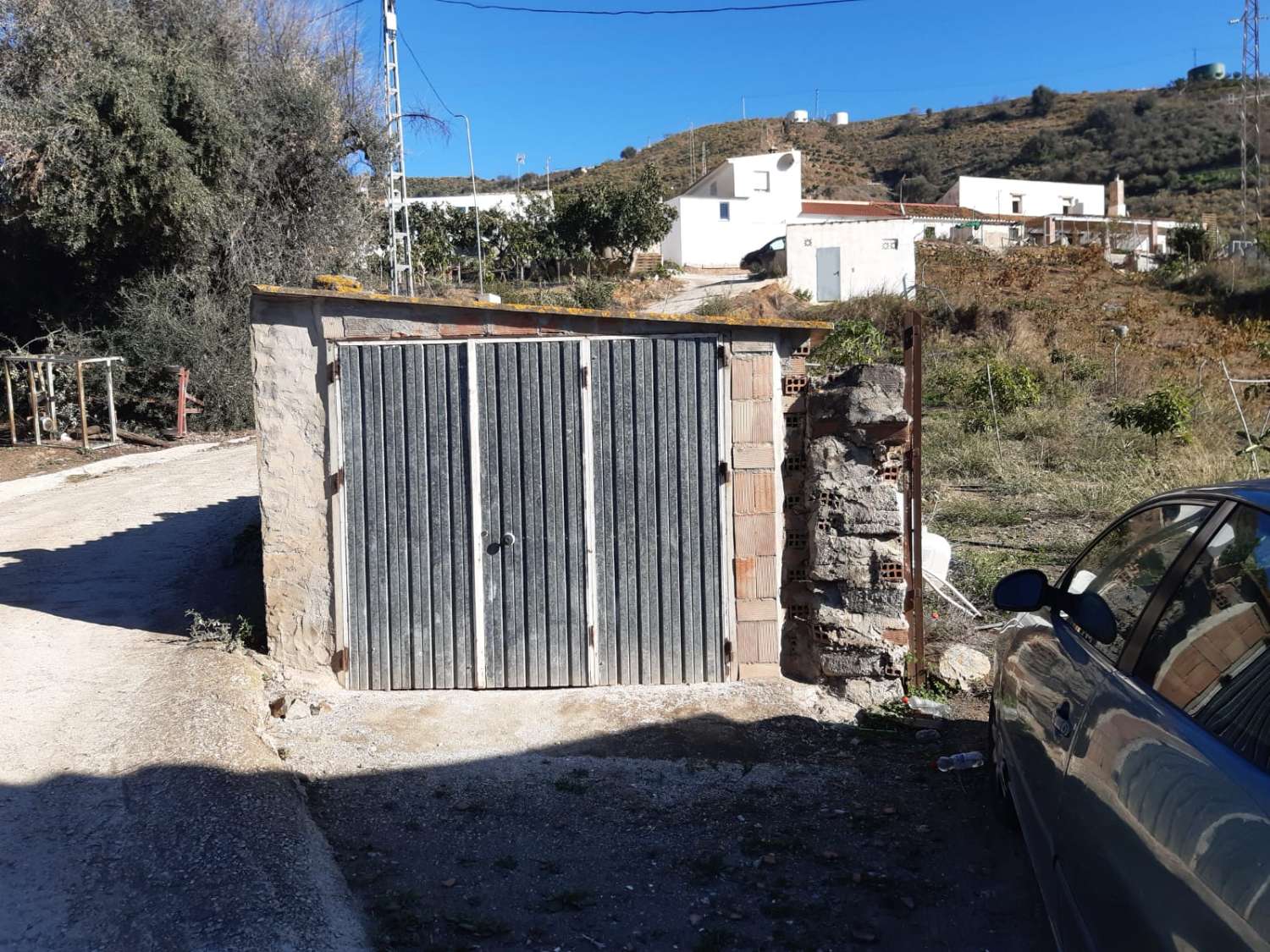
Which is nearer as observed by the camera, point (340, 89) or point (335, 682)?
point (335, 682)

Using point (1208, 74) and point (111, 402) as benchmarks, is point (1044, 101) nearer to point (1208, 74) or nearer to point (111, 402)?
point (1208, 74)

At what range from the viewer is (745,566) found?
6.43 meters

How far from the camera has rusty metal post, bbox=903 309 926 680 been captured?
20.5 feet

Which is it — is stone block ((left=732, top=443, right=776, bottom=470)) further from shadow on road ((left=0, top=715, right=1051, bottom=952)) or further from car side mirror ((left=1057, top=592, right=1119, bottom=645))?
car side mirror ((left=1057, top=592, right=1119, bottom=645))

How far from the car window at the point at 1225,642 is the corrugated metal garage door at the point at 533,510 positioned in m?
3.79

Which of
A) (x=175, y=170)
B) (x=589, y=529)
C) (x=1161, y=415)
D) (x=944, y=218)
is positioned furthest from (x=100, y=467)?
(x=944, y=218)

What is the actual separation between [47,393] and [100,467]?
10.6 feet

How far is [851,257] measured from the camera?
3359 cm

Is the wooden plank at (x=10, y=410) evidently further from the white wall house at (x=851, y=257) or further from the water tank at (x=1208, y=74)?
the water tank at (x=1208, y=74)

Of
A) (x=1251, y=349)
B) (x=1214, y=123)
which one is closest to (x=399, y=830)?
(x=1251, y=349)

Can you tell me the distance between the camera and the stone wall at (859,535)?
20.5ft

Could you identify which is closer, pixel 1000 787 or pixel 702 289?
pixel 1000 787

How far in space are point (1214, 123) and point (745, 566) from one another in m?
71.3

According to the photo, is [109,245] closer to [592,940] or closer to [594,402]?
[594,402]
